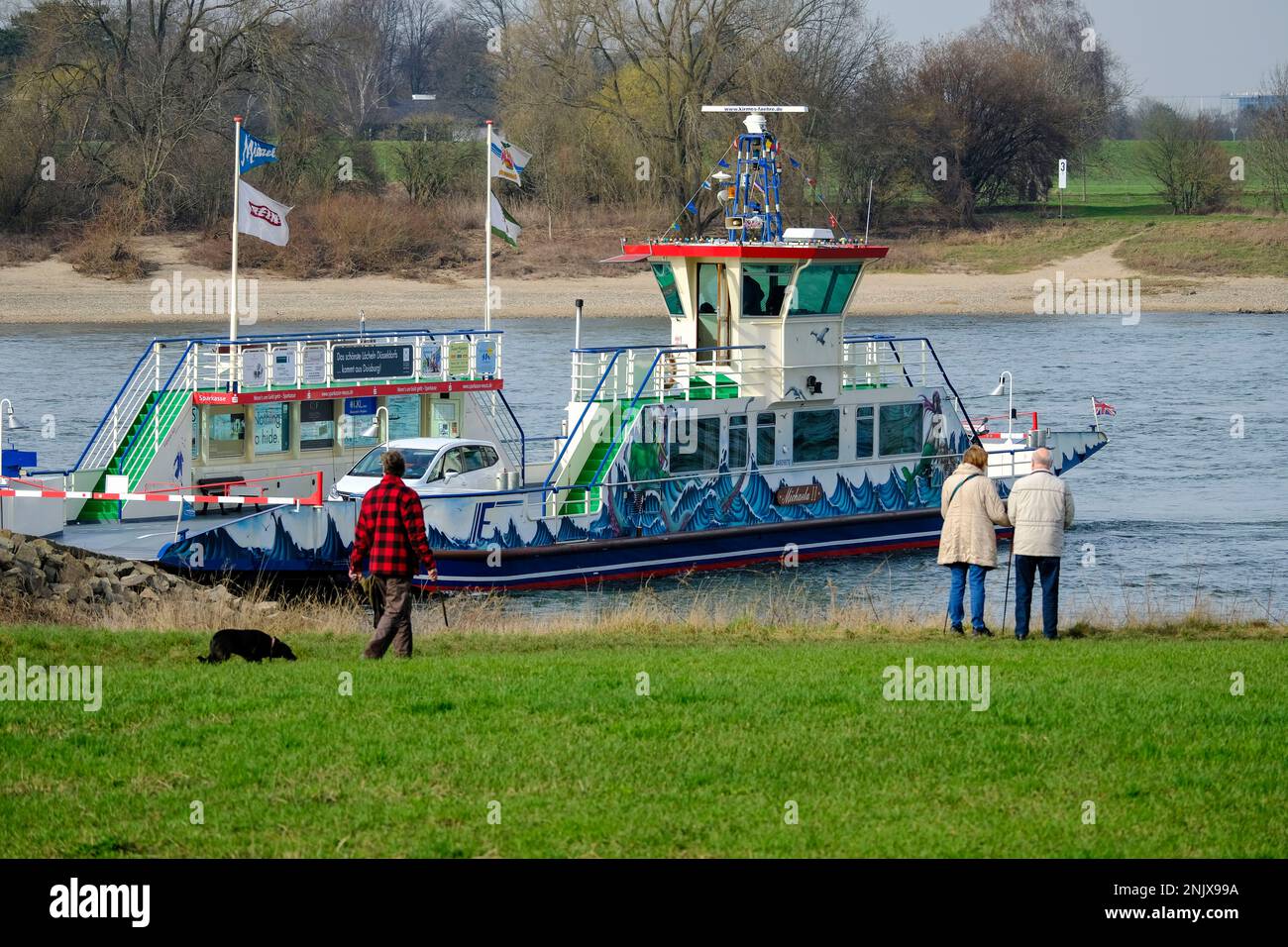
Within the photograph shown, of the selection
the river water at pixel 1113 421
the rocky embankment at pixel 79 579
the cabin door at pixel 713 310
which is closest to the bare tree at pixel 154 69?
the river water at pixel 1113 421

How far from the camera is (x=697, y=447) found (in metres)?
25.0

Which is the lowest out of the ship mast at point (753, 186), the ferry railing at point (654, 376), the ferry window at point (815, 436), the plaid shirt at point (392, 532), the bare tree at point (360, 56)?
the plaid shirt at point (392, 532)

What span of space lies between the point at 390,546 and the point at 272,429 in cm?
1221

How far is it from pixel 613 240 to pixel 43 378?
3207 centimetres

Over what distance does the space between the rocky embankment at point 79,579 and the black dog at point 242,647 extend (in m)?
5.36

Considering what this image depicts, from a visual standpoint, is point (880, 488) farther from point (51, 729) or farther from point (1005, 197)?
point (1005, 197)

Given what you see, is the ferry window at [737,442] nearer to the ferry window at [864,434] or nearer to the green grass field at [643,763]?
the ferry window at [864,434]

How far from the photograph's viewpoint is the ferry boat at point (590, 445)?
75.7ft

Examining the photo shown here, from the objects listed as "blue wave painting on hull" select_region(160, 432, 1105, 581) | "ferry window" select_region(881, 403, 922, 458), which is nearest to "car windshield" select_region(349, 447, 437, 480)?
"blue wave painting on hull" select_region(160, 432, 1105, 581)

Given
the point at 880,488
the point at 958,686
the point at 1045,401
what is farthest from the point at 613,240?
the point at 958,686

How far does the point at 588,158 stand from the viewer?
78.6m

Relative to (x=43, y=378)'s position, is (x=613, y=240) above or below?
above

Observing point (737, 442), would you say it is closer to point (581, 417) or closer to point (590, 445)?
point (590, 445)
